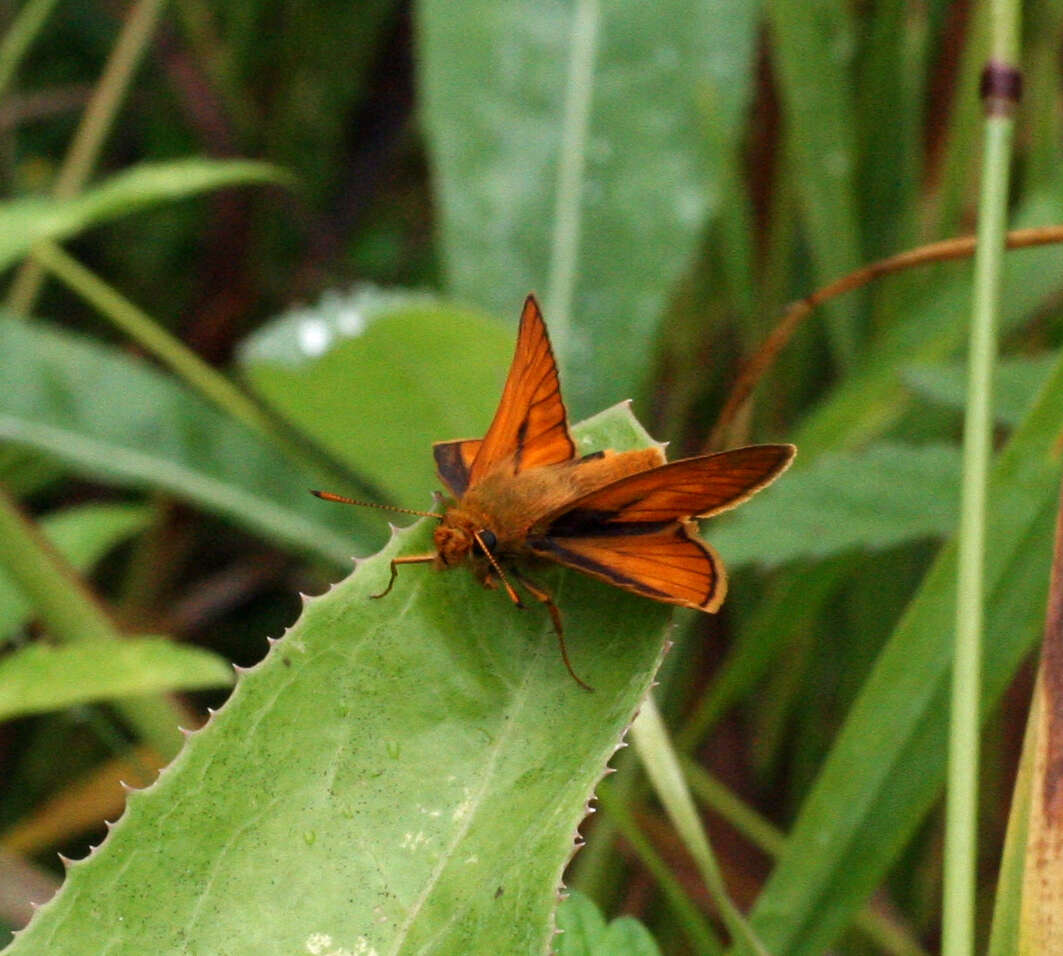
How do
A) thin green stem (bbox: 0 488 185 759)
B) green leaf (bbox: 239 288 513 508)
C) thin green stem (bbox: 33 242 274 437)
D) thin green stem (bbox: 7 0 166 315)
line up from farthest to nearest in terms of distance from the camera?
thin green stem (bbox: 7 0 166 315), thin green stem (bbox: 33 242 274 437), green leaf (bbox: 239 288 513 508), thin green stem (bbox: 0 488 185 759)

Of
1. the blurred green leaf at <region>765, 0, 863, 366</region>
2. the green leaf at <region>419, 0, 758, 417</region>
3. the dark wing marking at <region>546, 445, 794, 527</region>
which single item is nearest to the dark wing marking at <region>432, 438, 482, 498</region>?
the dark wing marking at <region>546, 445, 794, 527</region>

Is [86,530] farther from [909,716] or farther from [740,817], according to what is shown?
[909,716]

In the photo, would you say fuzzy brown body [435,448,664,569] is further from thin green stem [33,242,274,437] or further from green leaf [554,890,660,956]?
thin green stem [33,242,274,437]

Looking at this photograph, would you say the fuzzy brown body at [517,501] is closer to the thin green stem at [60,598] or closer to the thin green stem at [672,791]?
the thin green stem at [672,791]

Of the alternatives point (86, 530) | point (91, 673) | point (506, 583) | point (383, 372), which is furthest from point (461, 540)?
point (86, 530)

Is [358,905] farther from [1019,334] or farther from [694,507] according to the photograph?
[1019,334]

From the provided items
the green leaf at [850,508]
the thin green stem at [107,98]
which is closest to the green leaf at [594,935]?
the green leaf at [850,508]

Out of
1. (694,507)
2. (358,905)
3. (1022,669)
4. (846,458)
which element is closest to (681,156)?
(846,458)
